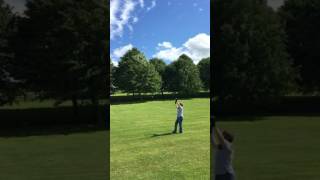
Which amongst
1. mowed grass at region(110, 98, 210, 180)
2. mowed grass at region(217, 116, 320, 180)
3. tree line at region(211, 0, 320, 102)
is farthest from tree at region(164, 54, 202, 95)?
mowed grass at region(217, 116, 320, 180)

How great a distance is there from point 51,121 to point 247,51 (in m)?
7.71

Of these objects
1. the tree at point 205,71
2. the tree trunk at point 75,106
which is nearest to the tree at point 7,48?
the tree trunk at point 75,106

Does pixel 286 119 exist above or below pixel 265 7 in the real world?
below

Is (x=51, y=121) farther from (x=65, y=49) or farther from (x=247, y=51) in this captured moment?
(x=247, y=51)

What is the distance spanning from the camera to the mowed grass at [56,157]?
41.2 feet

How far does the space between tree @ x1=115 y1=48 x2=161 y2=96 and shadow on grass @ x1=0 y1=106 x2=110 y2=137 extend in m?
4.09

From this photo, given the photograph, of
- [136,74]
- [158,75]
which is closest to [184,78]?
[158,75]

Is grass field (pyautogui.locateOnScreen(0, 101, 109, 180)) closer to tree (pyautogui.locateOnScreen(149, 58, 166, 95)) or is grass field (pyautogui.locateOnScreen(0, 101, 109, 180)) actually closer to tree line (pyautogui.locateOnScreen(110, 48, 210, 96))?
tree line (pyautogui.locateOnScreen(110, 48, 210, 96))

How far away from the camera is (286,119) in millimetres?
15102

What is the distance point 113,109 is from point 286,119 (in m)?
8.19

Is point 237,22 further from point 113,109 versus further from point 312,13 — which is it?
point 113,109

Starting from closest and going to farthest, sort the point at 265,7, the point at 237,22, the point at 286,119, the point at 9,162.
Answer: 1. the point at 9,162
2. the point at 286,119
3. the point at 265,7
4. the point at 237,22

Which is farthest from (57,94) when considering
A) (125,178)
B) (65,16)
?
(125,178)

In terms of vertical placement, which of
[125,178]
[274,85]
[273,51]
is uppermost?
[273,51]
